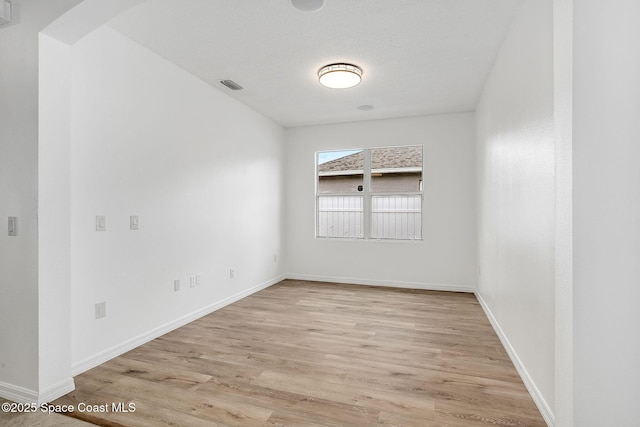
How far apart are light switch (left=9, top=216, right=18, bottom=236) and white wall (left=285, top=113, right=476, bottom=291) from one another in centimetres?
401

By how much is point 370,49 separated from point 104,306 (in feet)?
10.4

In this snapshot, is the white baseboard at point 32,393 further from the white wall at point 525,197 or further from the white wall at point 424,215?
the white wall at point 424,215

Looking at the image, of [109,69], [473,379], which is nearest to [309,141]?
[109,69]

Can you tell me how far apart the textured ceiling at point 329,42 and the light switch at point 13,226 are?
5.46 ft

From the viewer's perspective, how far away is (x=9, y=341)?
2.00 meters

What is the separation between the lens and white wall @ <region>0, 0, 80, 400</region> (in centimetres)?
192

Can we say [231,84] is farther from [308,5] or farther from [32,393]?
[32,393]

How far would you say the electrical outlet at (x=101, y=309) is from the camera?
8.08ft

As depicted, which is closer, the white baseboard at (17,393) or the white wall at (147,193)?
the white baseboard at (17,393)

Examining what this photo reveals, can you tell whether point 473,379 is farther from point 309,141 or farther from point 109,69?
point 309,141

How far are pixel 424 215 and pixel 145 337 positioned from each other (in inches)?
160

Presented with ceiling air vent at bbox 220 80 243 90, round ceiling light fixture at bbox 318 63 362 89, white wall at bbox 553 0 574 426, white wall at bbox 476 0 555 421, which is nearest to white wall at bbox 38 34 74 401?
ceiling air vent at bbox 220 80 243 90

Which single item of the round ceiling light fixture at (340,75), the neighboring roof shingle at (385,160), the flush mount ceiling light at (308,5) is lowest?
the neighboring roof shingle at (385,160)

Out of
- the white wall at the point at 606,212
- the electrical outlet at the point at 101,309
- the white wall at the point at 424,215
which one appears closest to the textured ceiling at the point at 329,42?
the white wall at the point at 424,215
